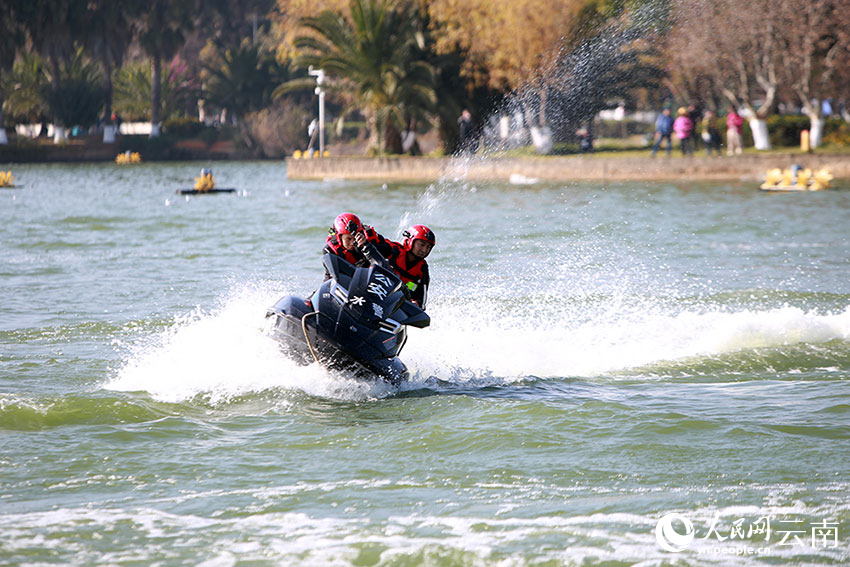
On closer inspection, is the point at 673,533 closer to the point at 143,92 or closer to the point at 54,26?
the point at 54,26

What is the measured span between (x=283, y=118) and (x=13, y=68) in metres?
16.1

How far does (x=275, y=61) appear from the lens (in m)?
74.2

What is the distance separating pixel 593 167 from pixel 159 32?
4029cm

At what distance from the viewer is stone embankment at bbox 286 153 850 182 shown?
34.1 metres

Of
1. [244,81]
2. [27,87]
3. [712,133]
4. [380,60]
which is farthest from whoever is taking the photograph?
[244,81]

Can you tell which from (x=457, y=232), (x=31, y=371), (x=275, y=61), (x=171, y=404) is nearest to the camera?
(x=171, y=404)

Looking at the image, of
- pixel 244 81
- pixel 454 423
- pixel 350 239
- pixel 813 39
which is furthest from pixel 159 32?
pixel 454 423

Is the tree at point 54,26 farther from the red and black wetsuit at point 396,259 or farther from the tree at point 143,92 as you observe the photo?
the red and black wetsuit at point 396,259

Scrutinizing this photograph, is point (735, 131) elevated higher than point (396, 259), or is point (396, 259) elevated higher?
point (735, 131)

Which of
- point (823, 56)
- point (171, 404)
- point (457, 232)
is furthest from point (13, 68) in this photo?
point (171, 404)

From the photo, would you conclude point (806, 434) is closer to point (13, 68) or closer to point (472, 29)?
point (472, 29)

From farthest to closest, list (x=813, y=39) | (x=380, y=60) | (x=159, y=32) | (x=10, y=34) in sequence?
(x=159, y=32), (x=10, y=34), (x=380, y=60), (x=813, y=39)

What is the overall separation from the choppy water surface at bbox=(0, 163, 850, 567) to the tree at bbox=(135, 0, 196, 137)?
5324 centimetres

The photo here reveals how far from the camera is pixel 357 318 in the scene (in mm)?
8477
